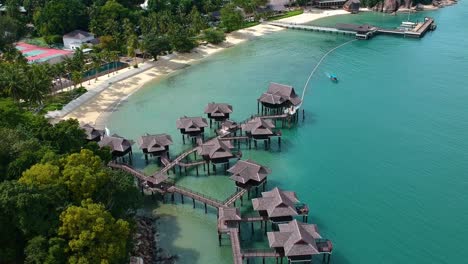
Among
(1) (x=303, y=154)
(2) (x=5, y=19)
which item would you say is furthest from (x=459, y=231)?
(2) (x=5, y=19)

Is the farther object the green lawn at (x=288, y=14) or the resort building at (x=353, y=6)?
the resort building at (x=353, y=6)

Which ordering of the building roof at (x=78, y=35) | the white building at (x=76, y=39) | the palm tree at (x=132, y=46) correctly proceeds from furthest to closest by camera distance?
the building roof at (x=78, y=35), the white building at (x=76, y=39), the palm tree at (x=132, y=46)

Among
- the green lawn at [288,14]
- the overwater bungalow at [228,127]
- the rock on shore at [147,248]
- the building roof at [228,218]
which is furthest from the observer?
the green lawn at [288,14]

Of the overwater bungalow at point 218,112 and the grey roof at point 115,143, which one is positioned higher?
the overwater bungalow at point 218,112

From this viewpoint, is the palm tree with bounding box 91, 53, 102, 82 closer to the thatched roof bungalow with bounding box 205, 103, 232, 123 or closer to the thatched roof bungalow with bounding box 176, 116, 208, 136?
the thatched roof bungalow with bounding box 205, 103, 232, 123

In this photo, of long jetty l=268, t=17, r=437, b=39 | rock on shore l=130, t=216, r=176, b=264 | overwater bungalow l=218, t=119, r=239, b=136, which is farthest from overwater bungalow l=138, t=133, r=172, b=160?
long jetty l=268, t=17, r=437, b=39

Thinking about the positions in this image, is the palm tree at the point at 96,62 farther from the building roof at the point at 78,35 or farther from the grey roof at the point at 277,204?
the grey roof at the point at 277,204

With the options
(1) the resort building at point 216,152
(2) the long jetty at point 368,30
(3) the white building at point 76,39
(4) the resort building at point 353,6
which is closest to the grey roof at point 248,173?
(1) the resort building at point 216,152

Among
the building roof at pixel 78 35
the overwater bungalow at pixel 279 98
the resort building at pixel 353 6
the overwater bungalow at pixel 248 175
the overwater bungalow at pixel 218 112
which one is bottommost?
the overwater bungalow at pixel 248 175
